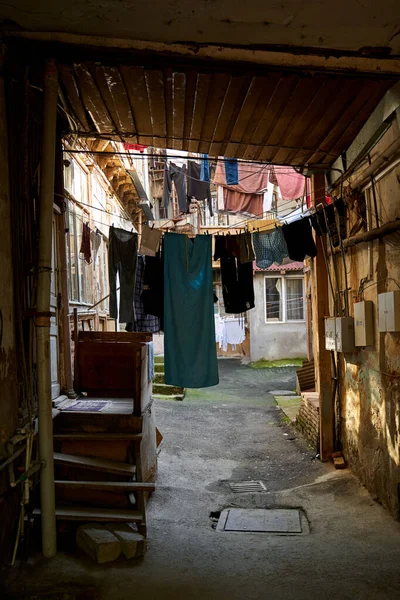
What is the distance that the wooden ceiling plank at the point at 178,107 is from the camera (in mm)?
6062

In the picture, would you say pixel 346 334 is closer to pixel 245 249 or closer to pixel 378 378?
pixel 378 378

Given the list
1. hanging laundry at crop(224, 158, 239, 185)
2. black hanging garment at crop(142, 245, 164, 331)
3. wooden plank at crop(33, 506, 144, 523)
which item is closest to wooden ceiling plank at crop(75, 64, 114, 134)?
black hanging garment at crop(142, 245, 164, 331)

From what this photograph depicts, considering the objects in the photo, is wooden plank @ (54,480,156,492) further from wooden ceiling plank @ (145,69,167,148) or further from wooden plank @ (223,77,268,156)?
wooden plank @ (223,77,268,156)

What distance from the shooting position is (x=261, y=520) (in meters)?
6.99

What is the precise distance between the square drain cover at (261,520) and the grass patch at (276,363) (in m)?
16.4

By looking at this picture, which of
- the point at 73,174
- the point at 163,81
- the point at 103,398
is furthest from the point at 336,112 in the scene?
the point at 103,398

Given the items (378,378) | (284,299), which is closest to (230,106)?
(378,378)

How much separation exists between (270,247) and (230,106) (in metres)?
2.76

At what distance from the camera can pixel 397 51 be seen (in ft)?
18.0

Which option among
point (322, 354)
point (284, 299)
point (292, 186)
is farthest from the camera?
point (284, 299)

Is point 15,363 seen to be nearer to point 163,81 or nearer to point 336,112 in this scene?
point 163,81

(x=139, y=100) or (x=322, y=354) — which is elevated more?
(x=139, y=100)

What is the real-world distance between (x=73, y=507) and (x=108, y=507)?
0.46 m

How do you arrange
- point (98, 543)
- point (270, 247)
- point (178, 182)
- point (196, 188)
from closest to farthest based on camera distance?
point (98, 543), point (270, 247), point (196, 188), point (178, 182)
